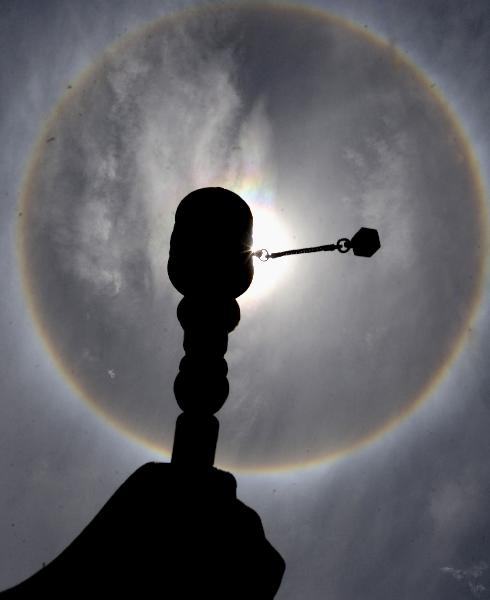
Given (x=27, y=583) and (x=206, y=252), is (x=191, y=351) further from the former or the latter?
(x=27, y=583)

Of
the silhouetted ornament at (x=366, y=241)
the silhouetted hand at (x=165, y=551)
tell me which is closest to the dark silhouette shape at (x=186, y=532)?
the silhouetted hand at (x=165, y=551)

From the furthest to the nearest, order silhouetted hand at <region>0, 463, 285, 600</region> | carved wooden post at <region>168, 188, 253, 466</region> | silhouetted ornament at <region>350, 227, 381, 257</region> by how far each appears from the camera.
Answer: silhouetted ornament at <region>350, 227, 381, 257</region> → carved wooden post at <region>168, 188, 253, 466</region> → silhouetted hand at <region>0, 463, 285, 600</region>

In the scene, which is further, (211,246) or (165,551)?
(211,246)

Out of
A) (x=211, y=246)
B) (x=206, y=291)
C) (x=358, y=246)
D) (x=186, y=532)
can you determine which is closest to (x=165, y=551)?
(x=186, y=532)

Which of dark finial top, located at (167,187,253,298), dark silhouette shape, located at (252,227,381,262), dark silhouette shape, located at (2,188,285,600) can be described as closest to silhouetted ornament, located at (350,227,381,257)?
dark silhouette shape, located at (252,227,381,262)

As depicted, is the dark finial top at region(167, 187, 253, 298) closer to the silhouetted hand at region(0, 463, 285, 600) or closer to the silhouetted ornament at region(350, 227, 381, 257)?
the silhouetted ornament at region(350, 227, 381, 257)

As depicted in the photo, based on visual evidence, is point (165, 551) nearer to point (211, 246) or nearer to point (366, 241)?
point (211, 246)

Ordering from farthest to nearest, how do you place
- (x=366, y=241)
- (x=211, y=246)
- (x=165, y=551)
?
(x=366, y=241)
(x=211, y=246)
(x=165, y=551)

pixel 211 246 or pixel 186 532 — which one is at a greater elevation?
pixel 211 246
